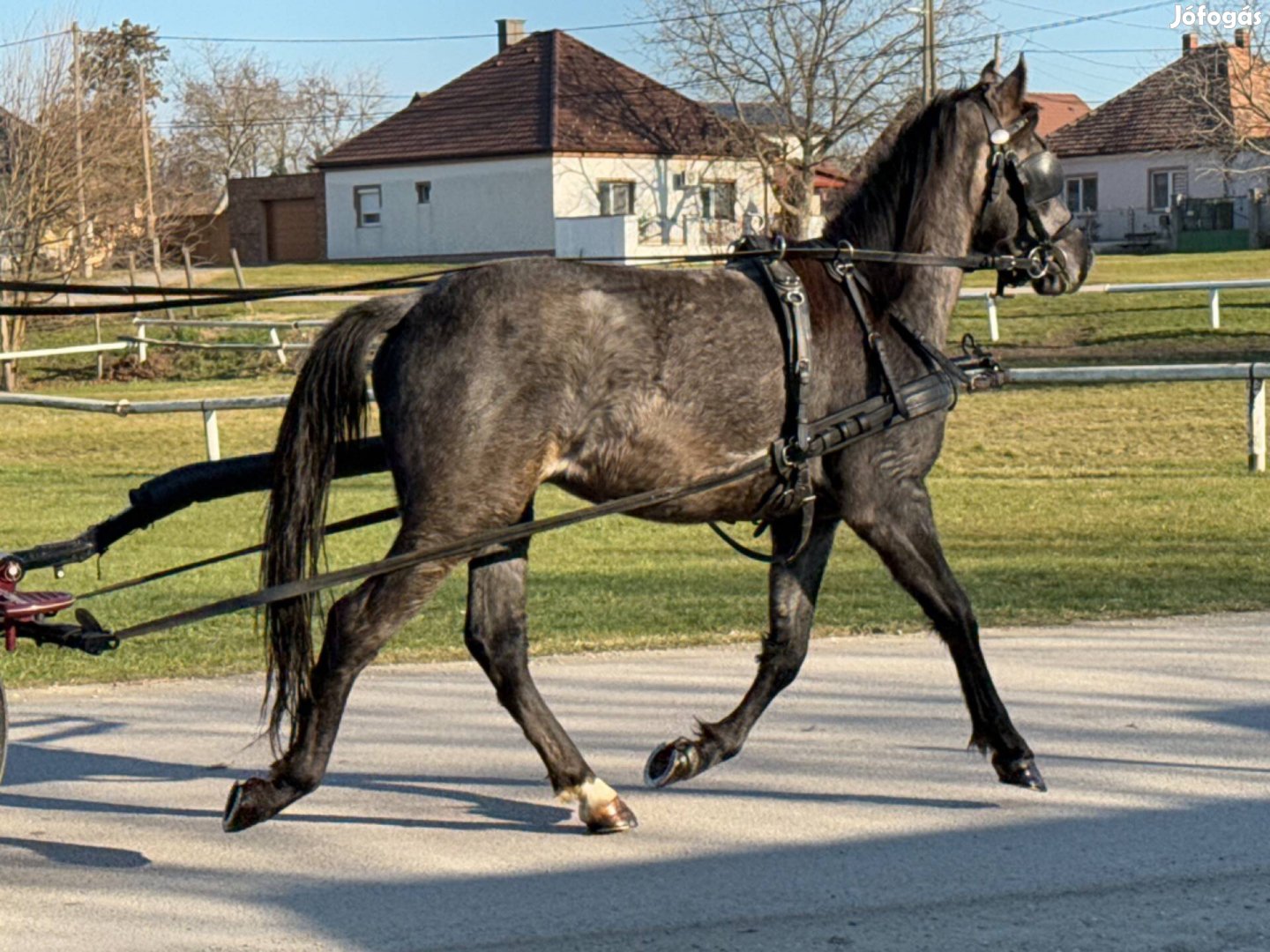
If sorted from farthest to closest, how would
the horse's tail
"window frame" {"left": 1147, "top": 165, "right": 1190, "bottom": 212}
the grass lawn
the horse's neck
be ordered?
"window frame" {"left": 1147, "top": 165, "right": 1190, "bottom": 212} < the grass lawn < the horse's neck < the horse's tail

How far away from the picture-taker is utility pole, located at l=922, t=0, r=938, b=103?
42.0 m

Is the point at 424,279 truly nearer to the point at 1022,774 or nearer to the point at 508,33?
the point at 1022,774

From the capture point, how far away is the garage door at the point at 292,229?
62.1 meters

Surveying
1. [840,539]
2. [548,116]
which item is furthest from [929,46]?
[840,539]

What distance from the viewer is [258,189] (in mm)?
62312

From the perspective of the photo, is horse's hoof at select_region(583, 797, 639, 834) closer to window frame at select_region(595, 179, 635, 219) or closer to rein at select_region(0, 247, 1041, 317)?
rein at select_region(0, 247, 1041, 317)

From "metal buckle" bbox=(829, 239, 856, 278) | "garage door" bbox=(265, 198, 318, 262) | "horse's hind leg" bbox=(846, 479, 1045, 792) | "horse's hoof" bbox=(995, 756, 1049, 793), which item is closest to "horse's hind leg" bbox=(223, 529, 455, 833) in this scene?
"horse's hind leg" bbox=(846, 479, 1045, 792)

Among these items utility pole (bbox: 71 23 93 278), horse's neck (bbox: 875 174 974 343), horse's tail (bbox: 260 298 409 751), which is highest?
utility pole (bbox: 71 23 93 278)

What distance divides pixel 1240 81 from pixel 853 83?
1589 cm

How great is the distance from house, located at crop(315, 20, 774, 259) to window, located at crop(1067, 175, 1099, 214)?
14.3 metres

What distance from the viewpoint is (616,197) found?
53.8 meters

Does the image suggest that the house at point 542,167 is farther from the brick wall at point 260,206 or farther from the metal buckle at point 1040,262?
the metal buckle at point 1040,262

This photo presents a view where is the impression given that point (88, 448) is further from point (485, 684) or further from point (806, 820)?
point (806, 820)

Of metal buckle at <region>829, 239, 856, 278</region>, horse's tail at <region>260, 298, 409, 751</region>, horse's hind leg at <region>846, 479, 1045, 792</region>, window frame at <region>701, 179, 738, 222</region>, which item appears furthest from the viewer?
window frame at <region>701, 179, 738, 222</region>
